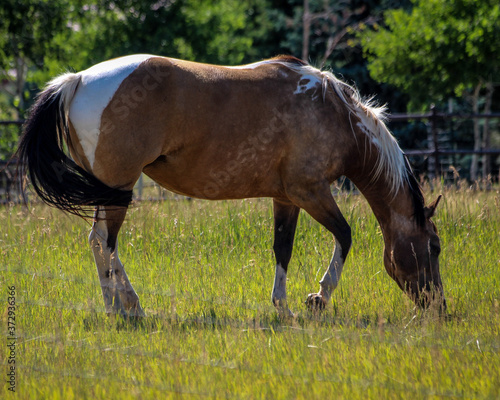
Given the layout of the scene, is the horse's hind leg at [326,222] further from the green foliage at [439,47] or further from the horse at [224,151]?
the green foliage at [439,47]

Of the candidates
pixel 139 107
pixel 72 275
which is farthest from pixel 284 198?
pixel 72 275

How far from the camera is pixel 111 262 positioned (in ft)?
13.9

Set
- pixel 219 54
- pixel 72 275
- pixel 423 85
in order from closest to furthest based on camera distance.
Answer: pixel 72 275, pixel 423 85, pixel 219 54

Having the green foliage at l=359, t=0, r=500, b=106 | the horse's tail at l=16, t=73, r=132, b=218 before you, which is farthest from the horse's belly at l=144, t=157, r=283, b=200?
the green foliage at l=359, t=0, r=500, b=106

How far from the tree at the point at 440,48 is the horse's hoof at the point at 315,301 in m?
11.7

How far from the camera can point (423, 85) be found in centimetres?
1669

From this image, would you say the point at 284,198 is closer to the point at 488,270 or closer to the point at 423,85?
the point at 488,270

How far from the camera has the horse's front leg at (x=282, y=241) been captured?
15.9 feet

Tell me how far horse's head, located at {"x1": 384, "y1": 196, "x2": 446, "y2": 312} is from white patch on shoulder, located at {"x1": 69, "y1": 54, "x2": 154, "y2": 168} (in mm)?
2434

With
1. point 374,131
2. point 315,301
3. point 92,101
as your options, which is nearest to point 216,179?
point 92,101

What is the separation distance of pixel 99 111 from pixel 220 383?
2.05 metres

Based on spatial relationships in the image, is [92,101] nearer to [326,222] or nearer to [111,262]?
[111,262]

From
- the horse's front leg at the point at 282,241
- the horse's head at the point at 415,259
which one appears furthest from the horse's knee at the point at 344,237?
the horse's front leg at the point at 282,241

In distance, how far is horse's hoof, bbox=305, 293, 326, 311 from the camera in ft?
15.0
